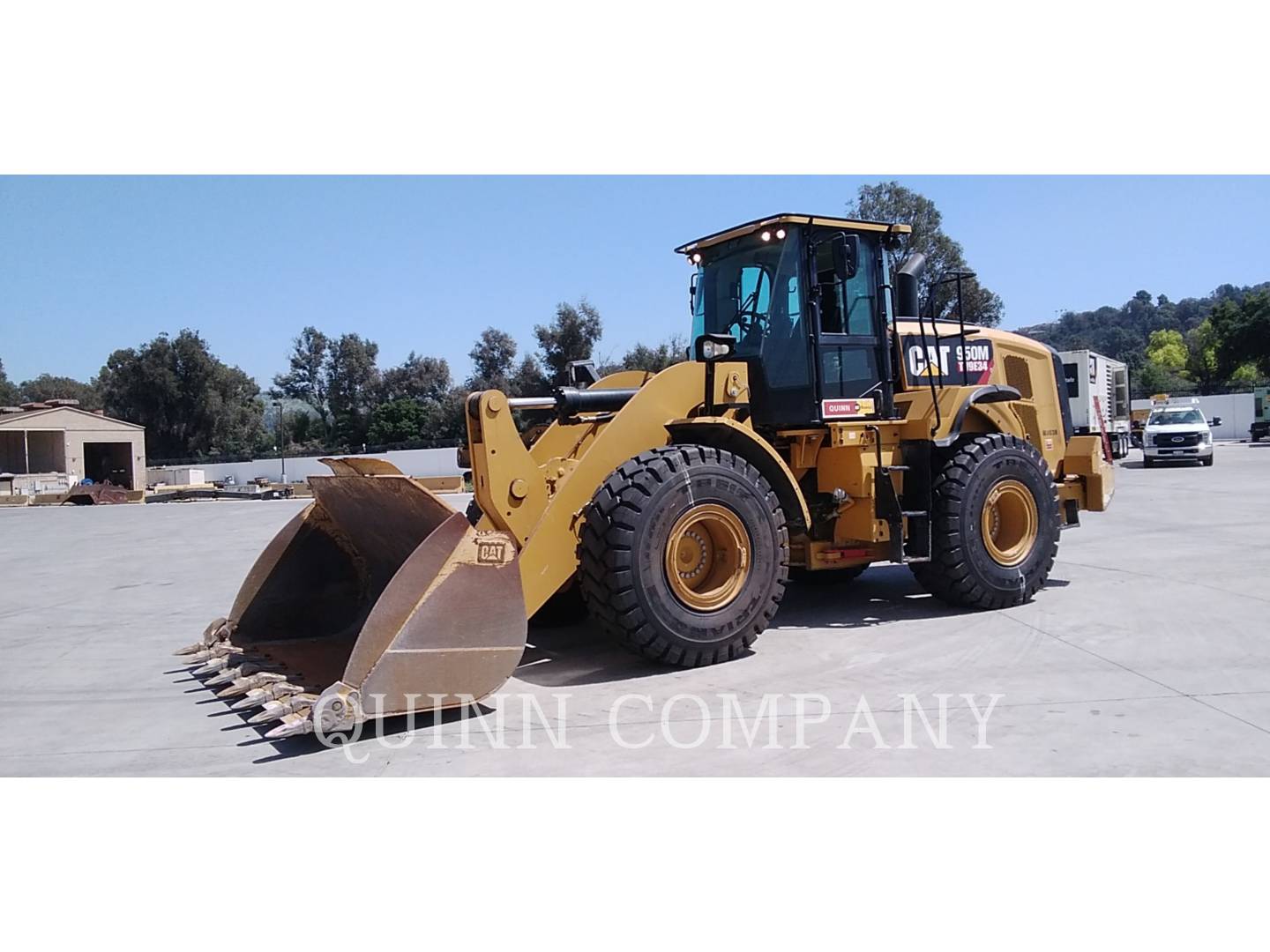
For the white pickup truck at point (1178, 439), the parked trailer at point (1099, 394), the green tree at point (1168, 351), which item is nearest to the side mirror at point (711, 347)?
the parked trailer at point (1099, 394)

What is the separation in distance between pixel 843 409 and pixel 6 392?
297ft

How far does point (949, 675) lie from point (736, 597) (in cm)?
134

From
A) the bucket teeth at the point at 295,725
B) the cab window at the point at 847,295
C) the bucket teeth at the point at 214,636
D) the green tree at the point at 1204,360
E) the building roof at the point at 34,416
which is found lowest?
→ the bucket teeth at the point at 295,725

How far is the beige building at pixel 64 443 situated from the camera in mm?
44375

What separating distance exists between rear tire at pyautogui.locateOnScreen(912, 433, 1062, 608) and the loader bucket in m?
3.73

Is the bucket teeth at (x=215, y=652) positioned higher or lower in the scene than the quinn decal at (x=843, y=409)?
lower

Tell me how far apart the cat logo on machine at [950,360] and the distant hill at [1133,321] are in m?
103

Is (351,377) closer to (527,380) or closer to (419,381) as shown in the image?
(419,381)

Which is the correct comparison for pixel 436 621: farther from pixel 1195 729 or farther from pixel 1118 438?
pixel 1118 438

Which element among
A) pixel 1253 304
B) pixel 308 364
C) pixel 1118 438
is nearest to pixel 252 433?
pixel 308 364

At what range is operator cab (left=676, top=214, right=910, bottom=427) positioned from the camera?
22.0 feet

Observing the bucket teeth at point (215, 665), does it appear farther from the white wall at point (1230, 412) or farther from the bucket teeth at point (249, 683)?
the white wall at point (1230, 412)

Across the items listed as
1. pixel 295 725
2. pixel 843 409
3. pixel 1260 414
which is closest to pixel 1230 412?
pixel 1260 414

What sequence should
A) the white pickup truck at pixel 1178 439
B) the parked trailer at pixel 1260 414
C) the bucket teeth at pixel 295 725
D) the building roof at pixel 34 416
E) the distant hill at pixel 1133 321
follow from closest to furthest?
1. the bucket teeth at pixel 295 725
2. the white pickup truck at pixel 1178 439
3. the parked trailer at pixel 1260 414
4. the building roof at pixel 34 416
5. the distant hill at pixel 1133 321
